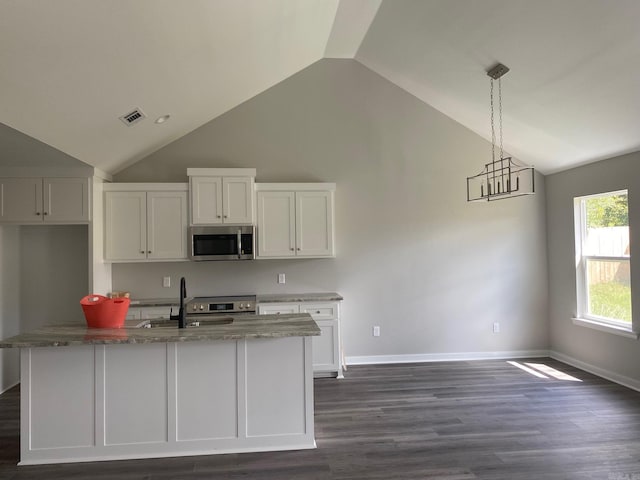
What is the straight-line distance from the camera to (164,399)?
2895mm

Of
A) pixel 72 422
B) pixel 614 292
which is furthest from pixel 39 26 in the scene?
pixel 614 292

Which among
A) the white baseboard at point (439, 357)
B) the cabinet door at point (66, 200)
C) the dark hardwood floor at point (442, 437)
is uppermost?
the cabinet door at point (66, 200)

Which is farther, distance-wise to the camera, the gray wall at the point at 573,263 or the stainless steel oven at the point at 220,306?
the stainless steel oven at the point at 220,306

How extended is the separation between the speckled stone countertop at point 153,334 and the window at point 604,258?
3365 millimetres

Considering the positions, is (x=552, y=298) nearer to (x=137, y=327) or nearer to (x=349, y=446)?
(x=349, y=446)

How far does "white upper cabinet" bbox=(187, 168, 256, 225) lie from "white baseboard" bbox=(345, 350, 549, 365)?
2.15m

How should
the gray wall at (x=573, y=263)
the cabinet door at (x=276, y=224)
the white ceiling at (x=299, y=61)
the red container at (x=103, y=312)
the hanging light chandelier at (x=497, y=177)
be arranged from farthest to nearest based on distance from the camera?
the cabinet door at (x=276, y=224) → the gray wall at (x=573, y=263) → the hanging light chandelier at (x=497, y=177) → the red container at (x=103, y=312) → the white ceiling at (x=299, y=61)

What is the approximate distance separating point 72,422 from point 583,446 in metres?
3.50

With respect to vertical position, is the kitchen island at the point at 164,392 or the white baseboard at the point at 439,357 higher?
the kitchen island at the point at 164,392

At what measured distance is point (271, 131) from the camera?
513 cm

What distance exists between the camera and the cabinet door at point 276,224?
15.8 ft

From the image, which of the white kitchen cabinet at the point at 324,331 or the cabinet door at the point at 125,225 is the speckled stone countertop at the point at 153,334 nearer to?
the white kitchen cabinet at the point at 324,331

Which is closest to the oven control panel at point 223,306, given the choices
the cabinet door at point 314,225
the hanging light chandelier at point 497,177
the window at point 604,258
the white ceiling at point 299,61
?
the cabinet door at point 314,225

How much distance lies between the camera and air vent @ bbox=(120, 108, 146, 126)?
141 inches
